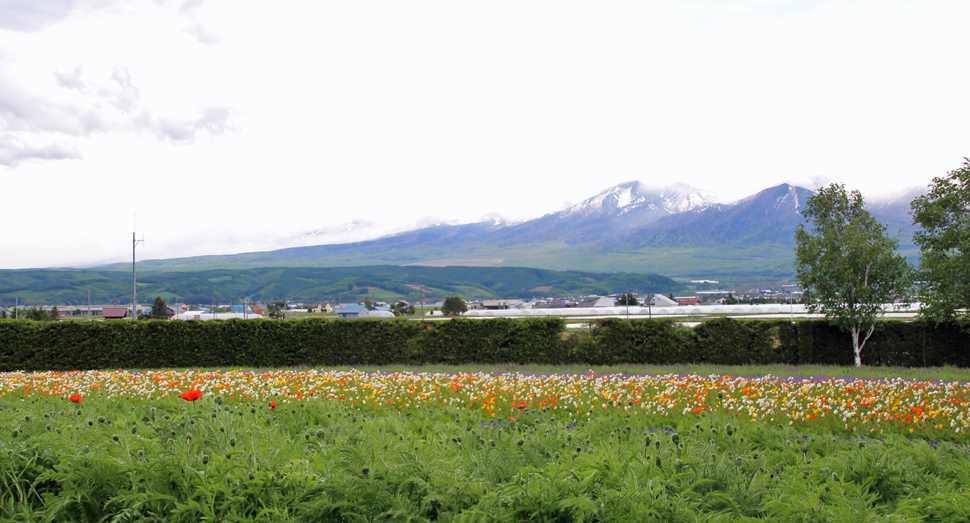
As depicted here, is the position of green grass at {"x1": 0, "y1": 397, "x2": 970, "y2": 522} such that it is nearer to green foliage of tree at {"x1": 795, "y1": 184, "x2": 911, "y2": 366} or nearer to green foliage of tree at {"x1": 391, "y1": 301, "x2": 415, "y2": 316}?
green foliage of tree at {"x1": 795, "y1": 184, "x2": 911, "y2": 366}

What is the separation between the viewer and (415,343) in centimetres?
1806

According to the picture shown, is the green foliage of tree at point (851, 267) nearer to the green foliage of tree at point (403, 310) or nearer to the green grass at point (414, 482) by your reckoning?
the green grass at point (414, 482)

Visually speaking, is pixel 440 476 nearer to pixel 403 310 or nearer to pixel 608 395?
pixel 608 395

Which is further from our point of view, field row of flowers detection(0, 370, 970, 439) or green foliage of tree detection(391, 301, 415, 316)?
green foliage of tree detection(391, 301, 415, 316)

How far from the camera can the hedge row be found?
16.6 meters

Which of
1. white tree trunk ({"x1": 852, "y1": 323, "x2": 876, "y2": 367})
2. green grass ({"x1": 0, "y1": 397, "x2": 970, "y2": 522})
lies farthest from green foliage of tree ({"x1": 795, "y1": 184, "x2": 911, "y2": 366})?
green grass ({"x1": 0, "y1": 397, "x2": 970, "y2": 522})

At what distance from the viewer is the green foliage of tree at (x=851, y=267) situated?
16484 millimetres

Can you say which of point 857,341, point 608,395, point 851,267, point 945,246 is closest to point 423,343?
point 608,395

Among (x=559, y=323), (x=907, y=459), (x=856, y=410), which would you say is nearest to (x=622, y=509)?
(x=907, y=459)

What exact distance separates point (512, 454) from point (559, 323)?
13741mm

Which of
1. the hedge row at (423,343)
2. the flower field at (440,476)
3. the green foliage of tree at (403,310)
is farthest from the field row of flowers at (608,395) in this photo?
the green foliage of tree at (403,310)

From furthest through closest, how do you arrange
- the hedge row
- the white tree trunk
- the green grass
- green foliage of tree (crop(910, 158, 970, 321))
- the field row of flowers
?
the hedge row → the white tree trunk → green foliage of tree (crop(910, 158, 970, 321)) → the field row of flowers → the green grass

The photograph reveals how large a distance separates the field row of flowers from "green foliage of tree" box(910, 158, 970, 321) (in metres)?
7.55

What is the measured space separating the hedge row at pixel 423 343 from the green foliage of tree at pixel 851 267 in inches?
26.8
